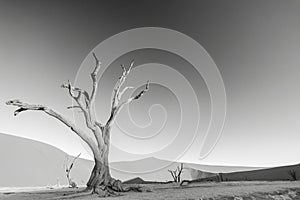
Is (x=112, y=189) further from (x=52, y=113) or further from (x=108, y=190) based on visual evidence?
(x=52, y=113)

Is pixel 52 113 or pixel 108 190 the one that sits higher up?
pixel 52 113

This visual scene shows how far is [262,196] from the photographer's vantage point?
1196 cm

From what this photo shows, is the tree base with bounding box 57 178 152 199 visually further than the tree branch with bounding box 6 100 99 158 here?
No

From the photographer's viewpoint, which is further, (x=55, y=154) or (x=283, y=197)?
(x=55, y=154)

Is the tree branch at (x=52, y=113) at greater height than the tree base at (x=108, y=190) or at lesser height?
greater

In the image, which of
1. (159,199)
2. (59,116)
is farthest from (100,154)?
(159,199)

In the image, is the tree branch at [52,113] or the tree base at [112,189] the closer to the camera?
the tree base at [112,189]

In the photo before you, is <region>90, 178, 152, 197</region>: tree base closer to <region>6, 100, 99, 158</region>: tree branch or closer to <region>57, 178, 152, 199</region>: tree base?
<region>57, 178, 152, 199</region>: tree base

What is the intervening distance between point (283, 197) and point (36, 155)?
143m

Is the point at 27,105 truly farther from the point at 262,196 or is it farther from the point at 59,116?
the point at 262,196

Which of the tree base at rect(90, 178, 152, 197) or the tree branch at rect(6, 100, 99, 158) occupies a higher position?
the tree branch at rect(6, 100, 99, 158)

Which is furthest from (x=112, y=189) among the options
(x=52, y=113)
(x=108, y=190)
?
(x=52, y=113)

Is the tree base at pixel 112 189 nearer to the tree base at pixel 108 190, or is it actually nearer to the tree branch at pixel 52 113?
the tree base at pixel 108 190

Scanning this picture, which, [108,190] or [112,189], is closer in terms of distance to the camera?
[108,190]
